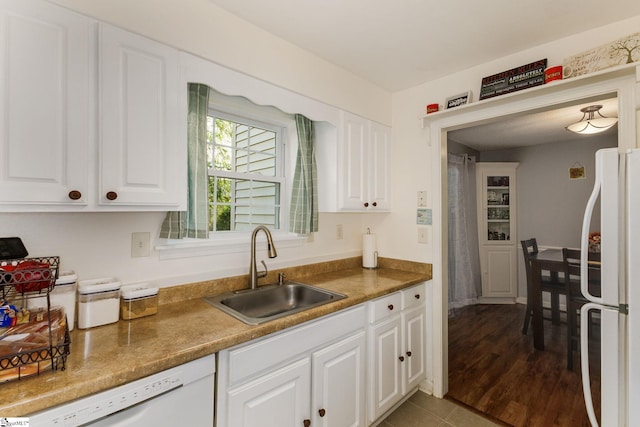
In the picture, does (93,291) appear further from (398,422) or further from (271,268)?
(398,422)

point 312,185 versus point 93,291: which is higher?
point 312,185

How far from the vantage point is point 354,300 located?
5.52ft

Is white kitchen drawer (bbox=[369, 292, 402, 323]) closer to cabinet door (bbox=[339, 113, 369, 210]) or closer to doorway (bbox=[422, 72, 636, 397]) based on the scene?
doorway (bbox=[422, 72, 636, 397])

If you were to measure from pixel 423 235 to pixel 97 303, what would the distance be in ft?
6.72

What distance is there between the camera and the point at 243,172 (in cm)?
202

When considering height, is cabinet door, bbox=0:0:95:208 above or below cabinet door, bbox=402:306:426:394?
above

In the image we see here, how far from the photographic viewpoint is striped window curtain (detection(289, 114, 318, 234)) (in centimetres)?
208

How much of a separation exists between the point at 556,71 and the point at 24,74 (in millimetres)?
2422

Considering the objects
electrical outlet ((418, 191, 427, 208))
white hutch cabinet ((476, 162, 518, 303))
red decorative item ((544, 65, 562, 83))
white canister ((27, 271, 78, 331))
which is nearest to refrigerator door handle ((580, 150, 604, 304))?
red decorative item ((544, 65, 562, 83))

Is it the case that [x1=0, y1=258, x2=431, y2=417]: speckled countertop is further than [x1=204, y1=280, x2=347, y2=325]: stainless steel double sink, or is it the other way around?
[x1=204, y1=280, x2=347, y2=325]: stainless steel double sink

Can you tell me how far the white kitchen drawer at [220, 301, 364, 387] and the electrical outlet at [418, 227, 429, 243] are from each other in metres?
0.89

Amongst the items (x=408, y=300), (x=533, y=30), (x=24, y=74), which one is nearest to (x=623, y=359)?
(x=408, y=300)

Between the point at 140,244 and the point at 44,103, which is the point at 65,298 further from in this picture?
the point at 44,103

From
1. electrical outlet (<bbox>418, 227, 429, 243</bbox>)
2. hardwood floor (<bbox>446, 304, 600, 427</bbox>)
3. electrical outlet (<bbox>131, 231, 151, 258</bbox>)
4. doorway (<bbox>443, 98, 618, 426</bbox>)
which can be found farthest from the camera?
electrical outlet (<bbox>418, 227, 429, 243</bbox>)
